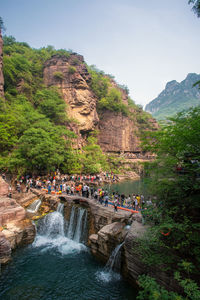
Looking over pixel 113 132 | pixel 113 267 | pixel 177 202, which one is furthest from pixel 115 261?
pixel 113 132

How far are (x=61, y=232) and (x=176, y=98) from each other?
478 ft

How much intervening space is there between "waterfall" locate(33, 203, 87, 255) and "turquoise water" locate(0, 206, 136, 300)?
8 cm

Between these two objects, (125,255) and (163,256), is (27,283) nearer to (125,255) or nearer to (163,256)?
(125,255)

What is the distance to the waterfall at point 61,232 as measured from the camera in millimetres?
11852

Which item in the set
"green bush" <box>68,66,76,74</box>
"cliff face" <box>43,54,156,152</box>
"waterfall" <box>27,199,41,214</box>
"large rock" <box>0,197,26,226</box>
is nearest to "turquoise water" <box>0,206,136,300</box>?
"large rock" <box>0,197,26,226</box>

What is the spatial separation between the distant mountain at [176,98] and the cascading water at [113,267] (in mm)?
98211

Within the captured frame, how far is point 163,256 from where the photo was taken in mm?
6910

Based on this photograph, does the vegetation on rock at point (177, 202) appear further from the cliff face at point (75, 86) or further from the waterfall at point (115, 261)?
the cliff face at point (75, 86)

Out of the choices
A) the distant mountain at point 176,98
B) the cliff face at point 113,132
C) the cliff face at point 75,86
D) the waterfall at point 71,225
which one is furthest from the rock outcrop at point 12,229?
the distant mountain at point 176,98

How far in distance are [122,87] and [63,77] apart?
29965 millimetres

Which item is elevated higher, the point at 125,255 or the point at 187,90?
the point at 187,90

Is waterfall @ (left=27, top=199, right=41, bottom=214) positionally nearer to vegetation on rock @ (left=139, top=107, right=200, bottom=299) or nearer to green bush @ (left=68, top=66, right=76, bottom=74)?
vegetation on rock @ (left=139, top=107, right=200, bottom=299)

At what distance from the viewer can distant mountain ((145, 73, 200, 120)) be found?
111 m

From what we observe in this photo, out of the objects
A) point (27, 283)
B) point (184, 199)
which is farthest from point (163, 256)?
point (27, 283)
